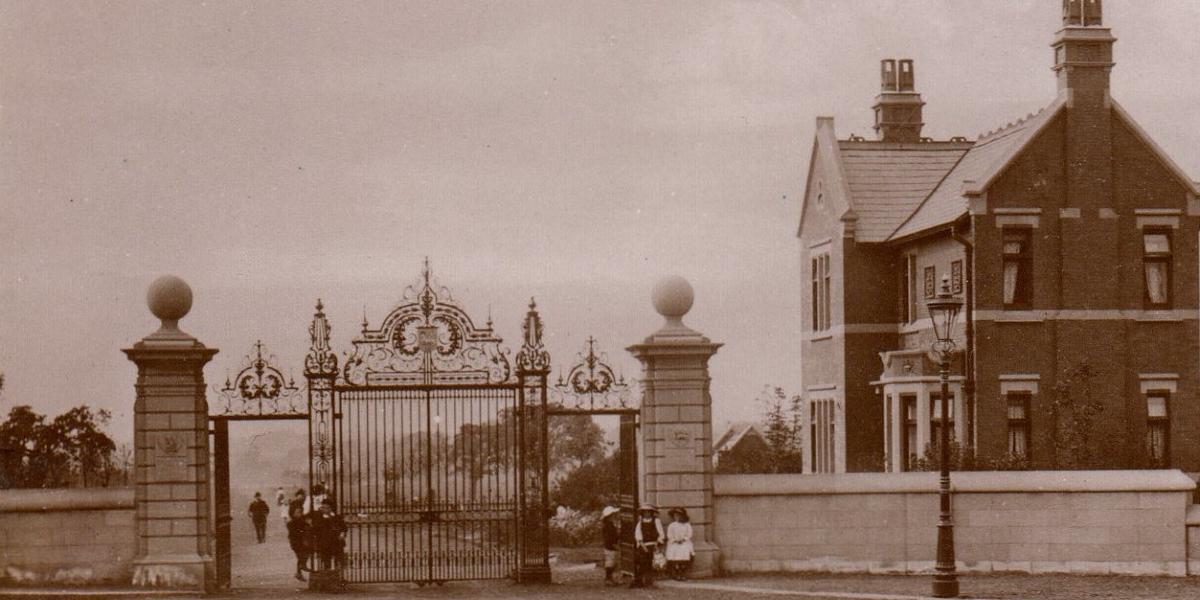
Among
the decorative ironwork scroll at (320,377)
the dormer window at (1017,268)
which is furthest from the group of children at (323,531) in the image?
the dormer window at (1017,268)

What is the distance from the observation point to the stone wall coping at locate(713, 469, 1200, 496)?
23297 mm

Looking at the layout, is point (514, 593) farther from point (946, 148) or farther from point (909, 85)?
point (909, 85)

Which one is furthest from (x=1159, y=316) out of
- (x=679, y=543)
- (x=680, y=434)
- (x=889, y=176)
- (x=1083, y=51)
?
(x=679, y=543)

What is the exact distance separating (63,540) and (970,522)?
11804mm

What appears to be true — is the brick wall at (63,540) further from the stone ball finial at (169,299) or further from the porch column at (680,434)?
the porch column at (680,434)

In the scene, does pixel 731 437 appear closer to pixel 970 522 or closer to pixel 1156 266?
pixel 1156 266

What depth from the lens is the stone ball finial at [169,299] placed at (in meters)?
22.5

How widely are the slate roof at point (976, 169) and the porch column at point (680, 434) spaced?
13.9 m

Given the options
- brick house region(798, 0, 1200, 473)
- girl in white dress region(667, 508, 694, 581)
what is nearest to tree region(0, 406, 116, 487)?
girl in white dress region(667, 508, 694, 581)

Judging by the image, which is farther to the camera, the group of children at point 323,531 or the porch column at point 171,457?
the group of children at point 323,531

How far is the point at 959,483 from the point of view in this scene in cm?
2356

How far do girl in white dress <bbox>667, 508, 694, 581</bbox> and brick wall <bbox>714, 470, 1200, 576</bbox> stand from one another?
71 centimetres

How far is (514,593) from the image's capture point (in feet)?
71.2

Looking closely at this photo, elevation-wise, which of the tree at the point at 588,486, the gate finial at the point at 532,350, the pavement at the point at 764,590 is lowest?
the pavement at the point at 764,590
